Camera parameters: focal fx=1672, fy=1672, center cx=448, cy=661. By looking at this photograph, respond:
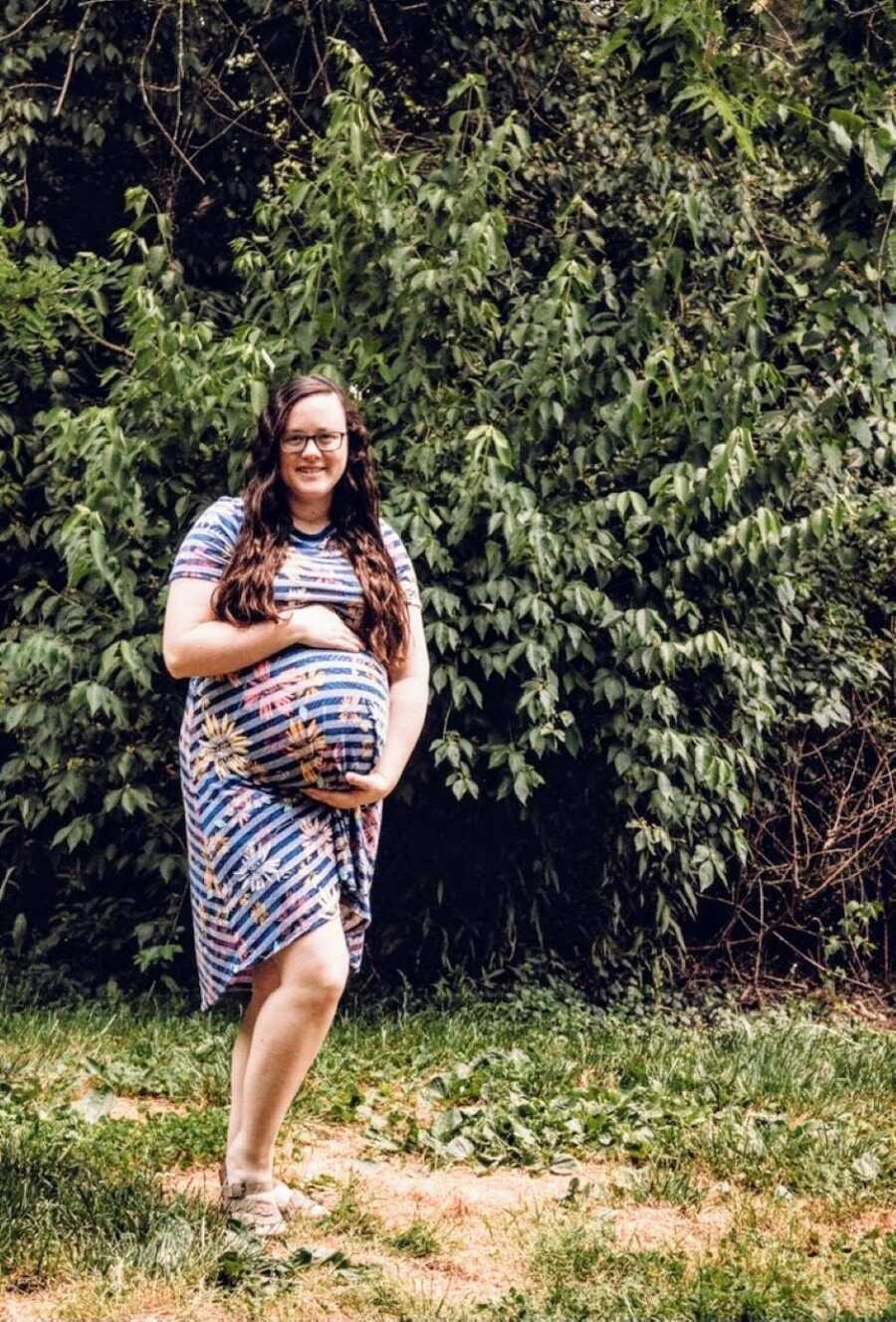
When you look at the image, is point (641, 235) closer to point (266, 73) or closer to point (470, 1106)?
point (266, 73)

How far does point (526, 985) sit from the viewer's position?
7281mm

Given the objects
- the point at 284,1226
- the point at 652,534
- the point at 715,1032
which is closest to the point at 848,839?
the point at 715,1032

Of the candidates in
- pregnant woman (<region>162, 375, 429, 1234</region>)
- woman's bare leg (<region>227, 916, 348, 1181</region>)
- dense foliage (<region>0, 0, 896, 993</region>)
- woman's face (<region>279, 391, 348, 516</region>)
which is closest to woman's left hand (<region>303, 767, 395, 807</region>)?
pregnant woman (<region>162, 375, 429, 1234</region>)

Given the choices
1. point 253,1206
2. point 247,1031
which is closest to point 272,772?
point 247,1031

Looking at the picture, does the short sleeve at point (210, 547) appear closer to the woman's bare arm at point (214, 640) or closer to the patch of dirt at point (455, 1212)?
the woman's bare arm at point (214, 640)

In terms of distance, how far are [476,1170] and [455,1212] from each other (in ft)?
1.52

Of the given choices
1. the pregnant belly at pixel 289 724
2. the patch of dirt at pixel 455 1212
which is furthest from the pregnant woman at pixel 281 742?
the patch of dirt at pixel 455 1212

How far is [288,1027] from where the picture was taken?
372cm

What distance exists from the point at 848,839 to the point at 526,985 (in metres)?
2.01

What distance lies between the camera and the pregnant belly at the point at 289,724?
12.5 ft

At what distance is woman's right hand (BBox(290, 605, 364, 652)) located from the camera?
150 inches

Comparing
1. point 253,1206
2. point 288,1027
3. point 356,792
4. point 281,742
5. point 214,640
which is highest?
point 214,640

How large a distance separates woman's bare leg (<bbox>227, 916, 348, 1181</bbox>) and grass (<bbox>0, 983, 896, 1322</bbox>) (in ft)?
0.74

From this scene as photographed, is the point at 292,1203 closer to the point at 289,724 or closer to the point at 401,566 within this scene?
the point at 289,724
